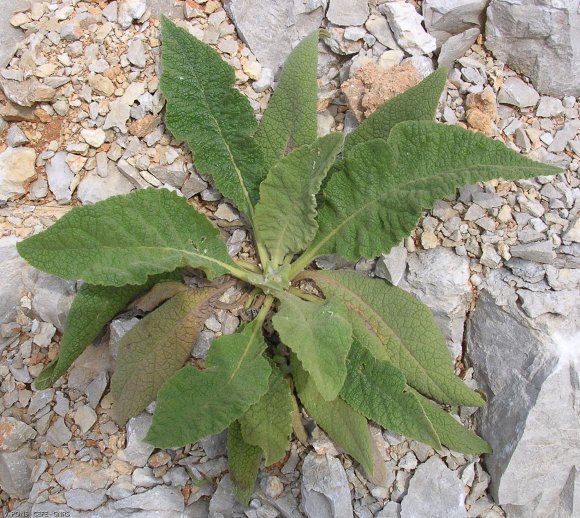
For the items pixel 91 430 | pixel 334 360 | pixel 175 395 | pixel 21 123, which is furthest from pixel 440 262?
pixel 21 123

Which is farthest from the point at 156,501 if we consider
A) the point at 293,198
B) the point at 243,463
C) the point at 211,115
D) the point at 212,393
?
the point at 211,115

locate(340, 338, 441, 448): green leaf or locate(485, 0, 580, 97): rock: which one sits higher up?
locate(485, 0, 580, 97): rock

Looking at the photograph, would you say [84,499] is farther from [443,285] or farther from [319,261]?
[443,285]

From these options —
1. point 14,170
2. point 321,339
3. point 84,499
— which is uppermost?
point 14,170

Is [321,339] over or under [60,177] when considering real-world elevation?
under

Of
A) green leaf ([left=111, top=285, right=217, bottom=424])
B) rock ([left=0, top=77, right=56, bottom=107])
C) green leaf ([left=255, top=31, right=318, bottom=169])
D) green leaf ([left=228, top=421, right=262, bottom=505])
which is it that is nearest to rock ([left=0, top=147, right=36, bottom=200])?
rock ([left=0, top=77, right=56, bottom=107])

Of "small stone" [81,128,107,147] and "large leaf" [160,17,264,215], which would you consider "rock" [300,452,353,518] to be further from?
"small stone" [81,128,107,147]

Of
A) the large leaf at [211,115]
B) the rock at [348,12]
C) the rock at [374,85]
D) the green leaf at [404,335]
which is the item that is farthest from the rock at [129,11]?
the green leaf at [404,335]
